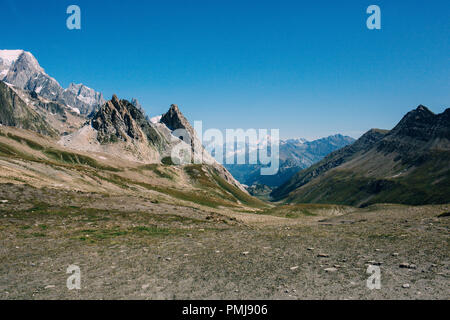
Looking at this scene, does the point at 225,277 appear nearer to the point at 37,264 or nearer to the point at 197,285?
the point at 197,285

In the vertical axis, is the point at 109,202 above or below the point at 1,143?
below

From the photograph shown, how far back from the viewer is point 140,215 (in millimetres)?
32188

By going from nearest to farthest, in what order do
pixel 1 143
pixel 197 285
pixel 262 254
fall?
1. pixel 197 285
2. pixel 262 254
3. pixel 1 143

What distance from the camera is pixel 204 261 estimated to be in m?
15.9

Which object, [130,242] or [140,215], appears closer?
[130,242]

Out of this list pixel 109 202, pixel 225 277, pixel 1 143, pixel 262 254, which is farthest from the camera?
pixel 1 143

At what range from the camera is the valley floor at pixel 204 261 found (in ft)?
37.3

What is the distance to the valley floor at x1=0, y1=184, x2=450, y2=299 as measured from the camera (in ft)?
37.3

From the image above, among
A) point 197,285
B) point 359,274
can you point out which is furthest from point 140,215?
point 359,274
